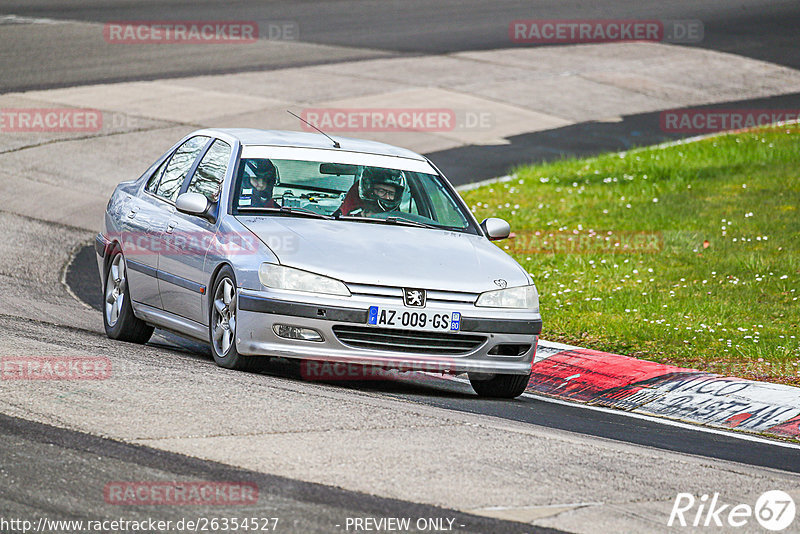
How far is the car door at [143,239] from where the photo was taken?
9211 mm

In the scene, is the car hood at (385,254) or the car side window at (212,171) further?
the car side window at (212,171)

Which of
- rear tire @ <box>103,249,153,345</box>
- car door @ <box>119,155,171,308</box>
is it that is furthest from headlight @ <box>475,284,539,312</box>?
rear tire @ <box>103,249,153,345</box>

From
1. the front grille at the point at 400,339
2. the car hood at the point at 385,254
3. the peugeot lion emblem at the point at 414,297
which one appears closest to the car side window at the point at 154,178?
the car hood at the point at 385,254

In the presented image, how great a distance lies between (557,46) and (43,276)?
20569 millimetres

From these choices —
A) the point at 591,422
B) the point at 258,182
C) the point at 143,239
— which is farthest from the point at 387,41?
the point at 591,422

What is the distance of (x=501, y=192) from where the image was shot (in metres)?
18.1

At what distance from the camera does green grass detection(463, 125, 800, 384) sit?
1062 centimetres

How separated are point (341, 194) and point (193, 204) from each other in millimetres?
1037

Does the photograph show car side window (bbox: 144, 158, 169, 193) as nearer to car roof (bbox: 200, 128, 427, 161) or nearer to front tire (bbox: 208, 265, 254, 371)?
car roof (bbox: 200, 128, 427, 161)

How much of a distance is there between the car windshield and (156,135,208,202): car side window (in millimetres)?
771

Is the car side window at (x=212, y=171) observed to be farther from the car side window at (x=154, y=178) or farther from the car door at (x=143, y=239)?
the car side window at (x=154, y=178)

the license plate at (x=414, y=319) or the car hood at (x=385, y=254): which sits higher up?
the car hood at (x=385, y=254)

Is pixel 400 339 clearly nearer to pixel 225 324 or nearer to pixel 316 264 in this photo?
pixel 316 264

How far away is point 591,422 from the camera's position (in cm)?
809
